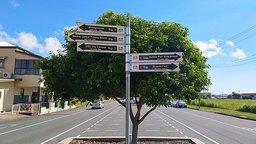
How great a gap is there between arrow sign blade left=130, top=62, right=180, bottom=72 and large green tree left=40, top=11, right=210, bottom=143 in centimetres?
118

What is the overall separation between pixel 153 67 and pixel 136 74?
1.82 meters

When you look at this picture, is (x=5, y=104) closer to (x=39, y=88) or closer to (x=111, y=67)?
(x=39, y=88)

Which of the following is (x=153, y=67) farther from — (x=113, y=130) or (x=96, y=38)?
(x=113, y=130)

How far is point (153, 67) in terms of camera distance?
24.1ft

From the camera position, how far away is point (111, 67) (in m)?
8.66

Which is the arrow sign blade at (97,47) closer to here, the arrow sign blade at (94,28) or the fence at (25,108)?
the arrow sign blade at (94,28)

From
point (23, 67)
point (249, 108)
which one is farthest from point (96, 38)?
point (249, 108)

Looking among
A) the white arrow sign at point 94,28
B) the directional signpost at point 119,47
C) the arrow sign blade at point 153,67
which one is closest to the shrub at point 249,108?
the arrow sign blade at point 153,67

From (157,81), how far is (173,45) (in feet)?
5.24

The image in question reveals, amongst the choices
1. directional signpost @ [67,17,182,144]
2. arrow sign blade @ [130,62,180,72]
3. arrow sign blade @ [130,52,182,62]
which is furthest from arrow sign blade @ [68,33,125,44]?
arrow sign blade @ [130,62,180,72]

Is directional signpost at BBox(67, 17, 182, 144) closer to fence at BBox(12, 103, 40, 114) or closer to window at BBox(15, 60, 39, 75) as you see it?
fence at BBox(12, 103, 40, 114)

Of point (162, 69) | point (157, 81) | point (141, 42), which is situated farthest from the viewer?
point (141, 42)

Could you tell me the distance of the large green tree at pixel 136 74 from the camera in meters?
8.76

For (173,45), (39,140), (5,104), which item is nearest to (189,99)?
(173,45)
